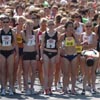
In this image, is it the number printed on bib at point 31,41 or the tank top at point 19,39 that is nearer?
the number printed on bib at point 31,41

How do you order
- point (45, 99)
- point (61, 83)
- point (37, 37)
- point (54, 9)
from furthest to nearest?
1. point (54, 9)
2. point (61, 83)
3. point (37, 37)
4. point (45, 99)

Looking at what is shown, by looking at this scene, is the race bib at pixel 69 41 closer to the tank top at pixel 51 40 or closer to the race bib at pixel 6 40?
the tank top at pixel 51 40

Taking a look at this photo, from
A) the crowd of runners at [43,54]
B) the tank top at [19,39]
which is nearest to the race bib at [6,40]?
the crowd of runners at [43,54]

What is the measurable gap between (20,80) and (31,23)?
65.0 inches

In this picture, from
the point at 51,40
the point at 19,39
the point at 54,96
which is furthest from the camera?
the point at 19,39

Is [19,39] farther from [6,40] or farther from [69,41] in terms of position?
[69,41]

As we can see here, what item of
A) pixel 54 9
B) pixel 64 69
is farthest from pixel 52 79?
pixel 54 9

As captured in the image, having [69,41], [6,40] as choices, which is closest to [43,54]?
[69,41]

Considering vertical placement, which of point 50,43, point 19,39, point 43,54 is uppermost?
point 19,39

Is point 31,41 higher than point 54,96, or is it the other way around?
point 31,41

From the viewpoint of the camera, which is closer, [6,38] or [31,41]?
[6,38]

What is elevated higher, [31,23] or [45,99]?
[31,23]

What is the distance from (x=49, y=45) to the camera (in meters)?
12.0

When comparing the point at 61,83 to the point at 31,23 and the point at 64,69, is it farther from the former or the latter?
the point at 31,23
